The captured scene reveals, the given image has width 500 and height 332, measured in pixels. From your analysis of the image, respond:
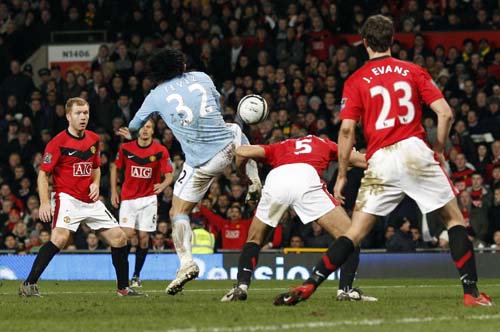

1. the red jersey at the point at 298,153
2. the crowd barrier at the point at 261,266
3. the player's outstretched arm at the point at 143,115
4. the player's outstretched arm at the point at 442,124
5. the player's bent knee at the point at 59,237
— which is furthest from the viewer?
the crowd barrier at the point at 261,266

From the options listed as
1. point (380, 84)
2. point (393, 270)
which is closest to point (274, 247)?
point (393, 270)

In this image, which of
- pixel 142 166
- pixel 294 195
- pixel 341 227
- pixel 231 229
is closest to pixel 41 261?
pixel 294 195

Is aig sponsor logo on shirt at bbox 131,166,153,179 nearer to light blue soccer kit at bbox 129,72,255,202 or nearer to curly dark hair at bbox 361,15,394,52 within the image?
light blue soccer kit at bbox 129,72,255,202

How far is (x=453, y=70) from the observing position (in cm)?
2311

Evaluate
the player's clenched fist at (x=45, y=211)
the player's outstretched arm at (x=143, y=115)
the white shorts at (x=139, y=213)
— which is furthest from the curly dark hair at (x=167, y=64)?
the white shorts at (x=139, y=213)

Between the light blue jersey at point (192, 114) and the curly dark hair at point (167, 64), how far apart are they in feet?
0.27

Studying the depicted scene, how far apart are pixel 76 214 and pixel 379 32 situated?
468 cm

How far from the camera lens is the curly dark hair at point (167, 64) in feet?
39.0

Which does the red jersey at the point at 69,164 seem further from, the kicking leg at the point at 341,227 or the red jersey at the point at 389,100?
the red jersey at the point at 389,100

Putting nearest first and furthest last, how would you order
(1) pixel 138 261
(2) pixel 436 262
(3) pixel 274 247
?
1. (1) pixel 138 261
2. (2) pixel 436 262
3. (3) pixel 274 247

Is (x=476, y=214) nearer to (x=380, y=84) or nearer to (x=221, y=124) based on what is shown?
(x=221, y=124)

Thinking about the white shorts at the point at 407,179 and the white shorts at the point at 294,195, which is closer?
the white shorts at the point at 407,179

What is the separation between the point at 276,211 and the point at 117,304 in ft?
5.53

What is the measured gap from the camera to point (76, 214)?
43.1ft
